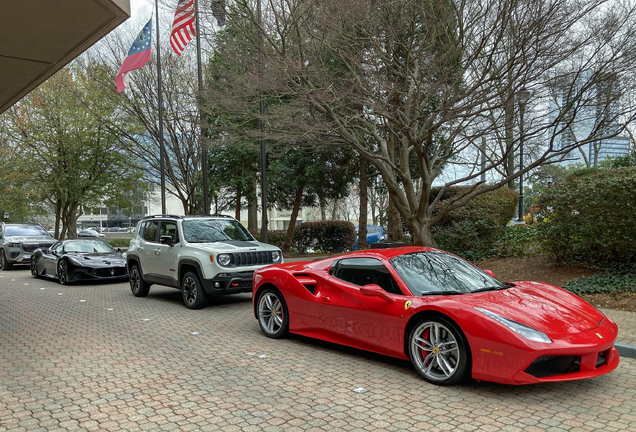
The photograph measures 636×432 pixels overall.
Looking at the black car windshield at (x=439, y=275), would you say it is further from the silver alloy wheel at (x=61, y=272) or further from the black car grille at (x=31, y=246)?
the black car grille at (x=31, y=246)

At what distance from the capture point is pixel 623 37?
1038 cm

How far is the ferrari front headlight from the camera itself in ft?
14.5

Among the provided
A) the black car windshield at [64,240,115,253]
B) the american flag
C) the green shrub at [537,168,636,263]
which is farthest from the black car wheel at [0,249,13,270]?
the green shrub at [537,168,636,263]

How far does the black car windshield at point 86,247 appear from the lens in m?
15.6

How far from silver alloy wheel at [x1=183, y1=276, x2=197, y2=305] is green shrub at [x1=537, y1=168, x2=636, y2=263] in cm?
769

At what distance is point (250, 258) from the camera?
9922 millimetres

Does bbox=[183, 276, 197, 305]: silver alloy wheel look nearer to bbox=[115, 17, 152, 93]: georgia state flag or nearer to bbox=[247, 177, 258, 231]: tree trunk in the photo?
bbox=[115, 17, 152, 93]: georgia state flag

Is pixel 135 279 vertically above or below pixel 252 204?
below

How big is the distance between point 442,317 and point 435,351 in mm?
364

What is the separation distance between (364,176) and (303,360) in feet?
48.3

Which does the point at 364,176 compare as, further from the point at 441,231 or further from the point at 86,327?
the point at 86,327

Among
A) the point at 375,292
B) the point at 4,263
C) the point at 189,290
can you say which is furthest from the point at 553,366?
the point at 4,263

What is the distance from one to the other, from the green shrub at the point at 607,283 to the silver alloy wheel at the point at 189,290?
280 inches

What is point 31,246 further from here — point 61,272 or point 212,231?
point 212,231
